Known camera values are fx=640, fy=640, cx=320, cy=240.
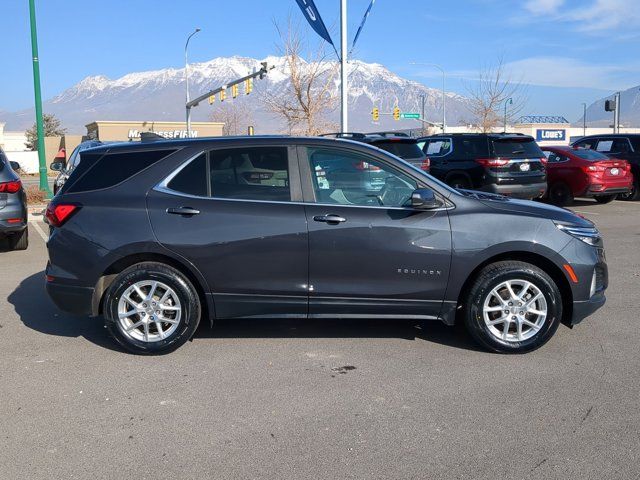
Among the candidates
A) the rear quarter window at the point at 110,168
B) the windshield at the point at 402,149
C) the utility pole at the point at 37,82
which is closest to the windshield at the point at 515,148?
the windshield at the point at 402,149

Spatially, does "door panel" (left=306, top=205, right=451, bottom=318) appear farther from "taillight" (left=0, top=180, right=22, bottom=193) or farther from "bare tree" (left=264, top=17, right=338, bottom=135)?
"bare tree" (left=264, top=17, right=338, bottom=135)

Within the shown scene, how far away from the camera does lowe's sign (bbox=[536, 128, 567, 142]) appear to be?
75.2 metres

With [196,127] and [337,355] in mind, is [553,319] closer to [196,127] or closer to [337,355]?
[337,355]

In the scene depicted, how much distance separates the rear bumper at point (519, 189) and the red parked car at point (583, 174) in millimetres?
1846

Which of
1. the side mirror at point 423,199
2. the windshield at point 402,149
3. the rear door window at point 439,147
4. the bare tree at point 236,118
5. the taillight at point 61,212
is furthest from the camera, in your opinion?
the bare tree at point 236,118

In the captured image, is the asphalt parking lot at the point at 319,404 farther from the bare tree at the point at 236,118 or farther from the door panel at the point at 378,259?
the bare tree at the point at 236,118

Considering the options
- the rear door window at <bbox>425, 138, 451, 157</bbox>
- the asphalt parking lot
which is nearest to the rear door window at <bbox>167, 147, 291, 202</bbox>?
the asphalt parking lot

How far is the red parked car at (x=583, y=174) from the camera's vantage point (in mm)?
15266

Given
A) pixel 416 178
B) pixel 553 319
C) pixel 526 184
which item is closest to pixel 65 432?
pixel 416 178

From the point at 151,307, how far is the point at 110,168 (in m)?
1.19

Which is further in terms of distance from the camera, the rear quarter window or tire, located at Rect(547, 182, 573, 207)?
tire, located at Rect(547, 182, 573, 207)

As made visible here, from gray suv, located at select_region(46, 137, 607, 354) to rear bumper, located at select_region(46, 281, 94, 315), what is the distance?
0.02 metres

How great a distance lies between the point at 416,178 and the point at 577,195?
12.1 m

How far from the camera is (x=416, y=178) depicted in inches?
201
